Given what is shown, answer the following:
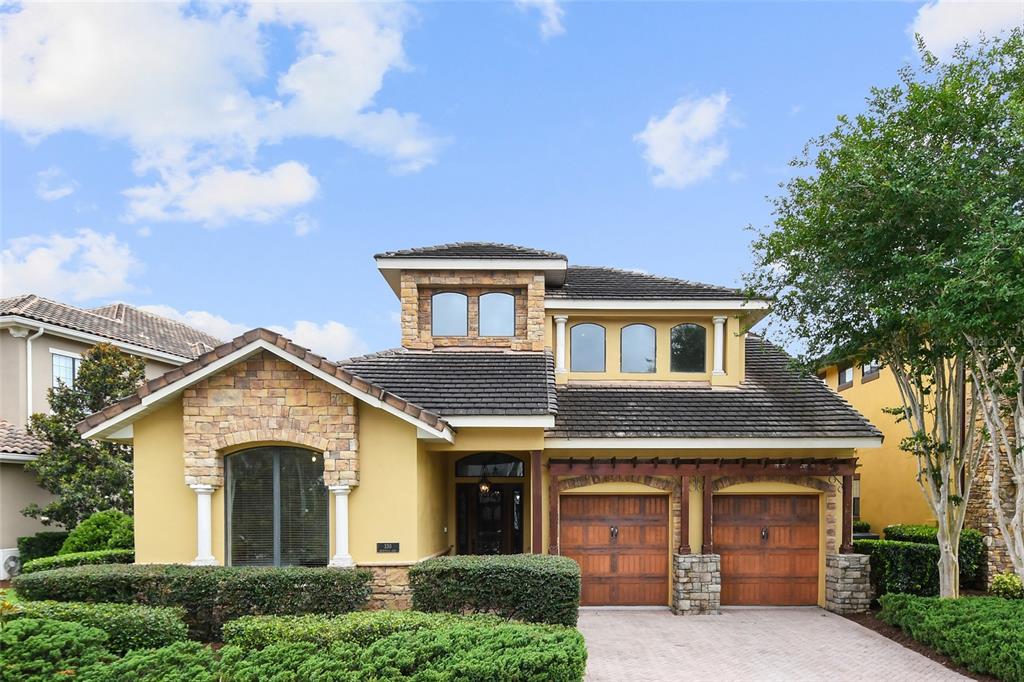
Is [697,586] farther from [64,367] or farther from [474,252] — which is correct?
[64,367]

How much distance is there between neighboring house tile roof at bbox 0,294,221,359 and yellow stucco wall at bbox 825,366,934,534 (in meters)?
23.3

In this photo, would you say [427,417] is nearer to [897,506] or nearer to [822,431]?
[822,431]

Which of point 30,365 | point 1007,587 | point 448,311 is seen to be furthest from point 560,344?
point 30,365

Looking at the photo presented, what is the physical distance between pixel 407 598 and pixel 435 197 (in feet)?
37.9

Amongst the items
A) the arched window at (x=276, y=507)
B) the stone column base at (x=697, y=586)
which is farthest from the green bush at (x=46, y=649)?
the stone column base at (x=697, y=586)

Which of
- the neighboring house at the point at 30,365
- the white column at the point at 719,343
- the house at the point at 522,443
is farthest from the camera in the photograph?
the neighboring house at the point at 30,365

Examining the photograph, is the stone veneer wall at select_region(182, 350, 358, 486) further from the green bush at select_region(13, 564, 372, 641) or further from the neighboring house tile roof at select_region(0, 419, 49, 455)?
the neighboring house tile roof at select_region(0, 419, 49, 455)

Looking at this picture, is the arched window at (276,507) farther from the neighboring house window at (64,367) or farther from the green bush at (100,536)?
the neighboring house window at (64,367)

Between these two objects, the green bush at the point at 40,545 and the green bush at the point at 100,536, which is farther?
the green bush at the point at 40,545

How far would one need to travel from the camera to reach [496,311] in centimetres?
1339

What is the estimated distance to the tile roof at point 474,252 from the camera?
1302 centimetres

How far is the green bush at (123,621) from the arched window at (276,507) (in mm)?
1684

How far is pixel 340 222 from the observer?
685 inches

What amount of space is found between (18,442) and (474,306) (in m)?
12.8
